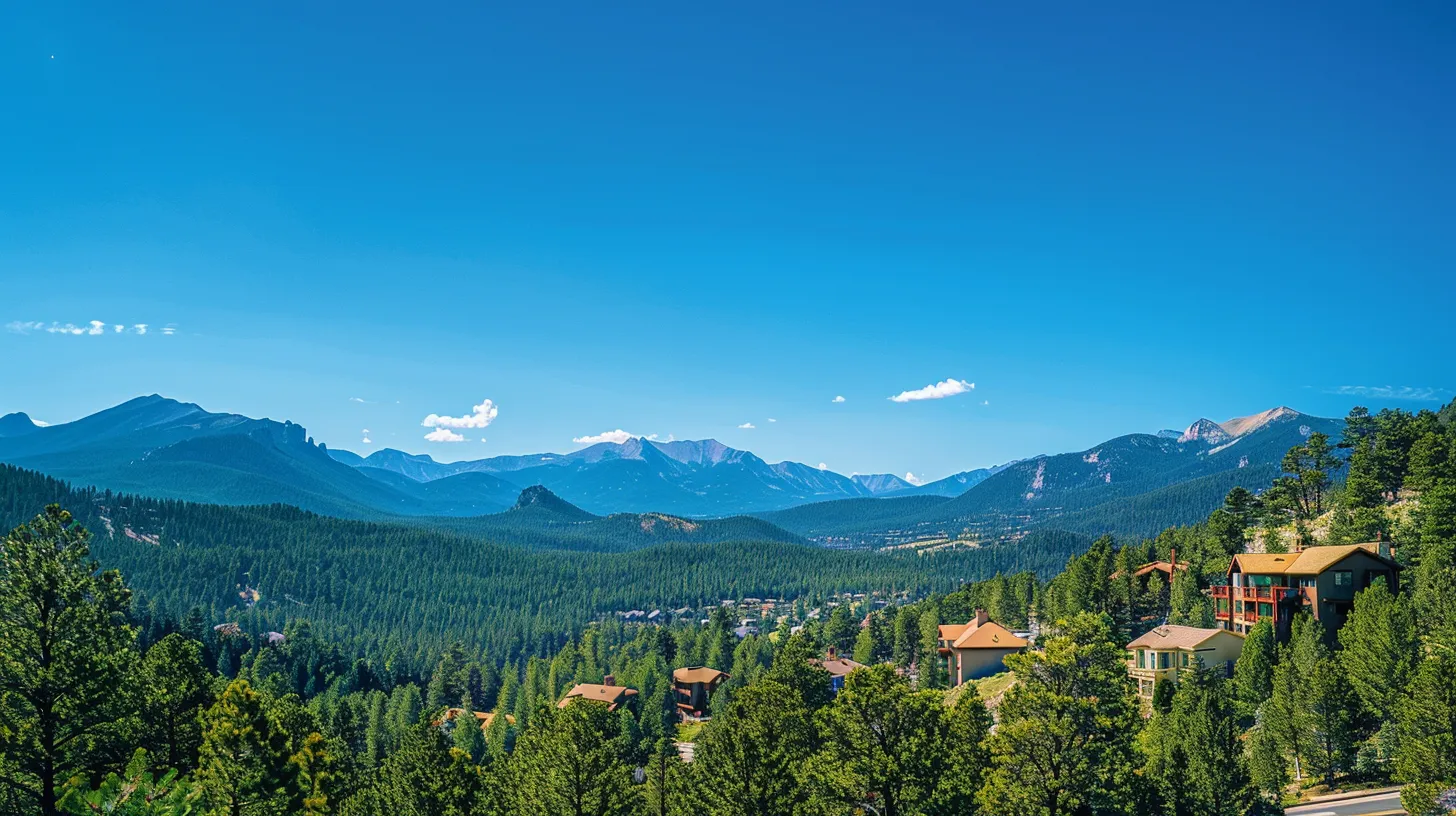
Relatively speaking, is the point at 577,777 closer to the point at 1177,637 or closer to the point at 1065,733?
the point at 1065,733

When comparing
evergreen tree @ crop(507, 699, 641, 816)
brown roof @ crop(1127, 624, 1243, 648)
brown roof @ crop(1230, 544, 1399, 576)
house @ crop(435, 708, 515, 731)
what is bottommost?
house @ crop(435, 708, 515, 731)

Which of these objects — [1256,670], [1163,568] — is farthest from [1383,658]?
[1163,568]

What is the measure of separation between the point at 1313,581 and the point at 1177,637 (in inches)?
364

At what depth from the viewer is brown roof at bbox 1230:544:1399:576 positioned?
57.2m

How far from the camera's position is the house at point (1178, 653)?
5806cm

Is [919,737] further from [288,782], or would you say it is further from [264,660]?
[264,660]

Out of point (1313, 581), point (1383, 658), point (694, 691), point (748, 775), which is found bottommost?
point (694, 691)

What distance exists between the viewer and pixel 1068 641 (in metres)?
31.6

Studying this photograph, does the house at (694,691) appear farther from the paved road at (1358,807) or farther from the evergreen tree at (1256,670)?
the paved road at (1358,807)

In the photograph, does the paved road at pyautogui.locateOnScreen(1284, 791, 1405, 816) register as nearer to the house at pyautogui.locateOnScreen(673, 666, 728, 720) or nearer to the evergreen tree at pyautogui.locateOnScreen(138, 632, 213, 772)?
the evergreen tree at pyautogui.locateOnScreen(138, 632, 213, 772)

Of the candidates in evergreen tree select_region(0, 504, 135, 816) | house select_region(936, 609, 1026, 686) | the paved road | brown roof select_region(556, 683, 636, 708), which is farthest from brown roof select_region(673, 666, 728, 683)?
evergreen tree select_region(0, 504, 135, 816)

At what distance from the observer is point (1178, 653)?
192 ft

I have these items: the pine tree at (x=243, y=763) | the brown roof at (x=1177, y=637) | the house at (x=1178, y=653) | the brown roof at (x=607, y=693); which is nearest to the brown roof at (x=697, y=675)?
the brown roof at (x=607, y=693)

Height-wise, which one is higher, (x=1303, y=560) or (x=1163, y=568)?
(x=1303, y=560)
